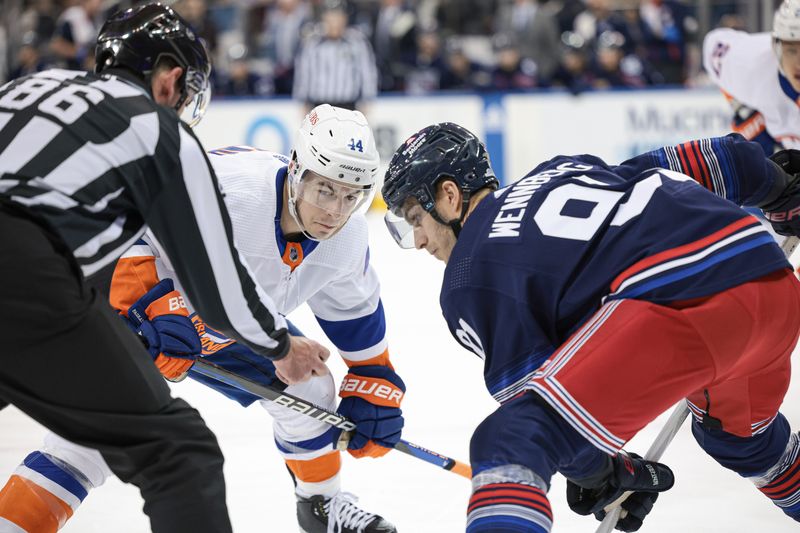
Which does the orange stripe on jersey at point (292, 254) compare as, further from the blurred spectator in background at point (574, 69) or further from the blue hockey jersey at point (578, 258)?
the blurred spectator in background at point (574, 69)

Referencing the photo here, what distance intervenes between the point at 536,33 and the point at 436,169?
8159mm

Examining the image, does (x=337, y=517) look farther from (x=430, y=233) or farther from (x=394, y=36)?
(x=394, y=36)

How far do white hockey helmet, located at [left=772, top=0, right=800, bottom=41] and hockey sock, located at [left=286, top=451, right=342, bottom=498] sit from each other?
2.23 metres

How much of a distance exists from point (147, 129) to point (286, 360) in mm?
737

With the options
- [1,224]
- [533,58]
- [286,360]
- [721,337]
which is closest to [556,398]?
[721,337]

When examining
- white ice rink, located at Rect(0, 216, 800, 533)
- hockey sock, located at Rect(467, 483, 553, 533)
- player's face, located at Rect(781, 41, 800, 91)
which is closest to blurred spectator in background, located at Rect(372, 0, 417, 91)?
white ice rink, located at Rect(0, 216, 800, 533)

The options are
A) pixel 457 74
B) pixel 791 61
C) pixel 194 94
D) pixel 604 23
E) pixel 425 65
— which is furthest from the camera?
pixel 425 65

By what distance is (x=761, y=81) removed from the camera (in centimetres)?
430

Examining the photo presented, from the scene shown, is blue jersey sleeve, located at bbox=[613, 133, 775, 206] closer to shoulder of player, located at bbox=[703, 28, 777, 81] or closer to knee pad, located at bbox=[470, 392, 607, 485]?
knee pad, located at bbox=[470, 392, 607, 485]

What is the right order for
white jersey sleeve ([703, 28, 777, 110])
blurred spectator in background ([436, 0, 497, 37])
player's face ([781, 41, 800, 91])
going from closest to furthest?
player's face ([781, 41, 800, 91]) < white jersey sleeve ([703, 28, 777, 110]) < blurred spectator in background ([436, 0, 497, 37])

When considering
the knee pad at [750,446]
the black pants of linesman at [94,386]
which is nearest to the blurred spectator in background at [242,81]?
the knee pad at [750,446]

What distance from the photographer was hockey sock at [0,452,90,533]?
2.45 meters

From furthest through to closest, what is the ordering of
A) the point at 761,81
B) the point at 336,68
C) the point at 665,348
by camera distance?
the point at 336,68 → the point at 761,81 → the point at 665,348

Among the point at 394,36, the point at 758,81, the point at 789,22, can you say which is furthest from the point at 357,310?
the point at 394,36
